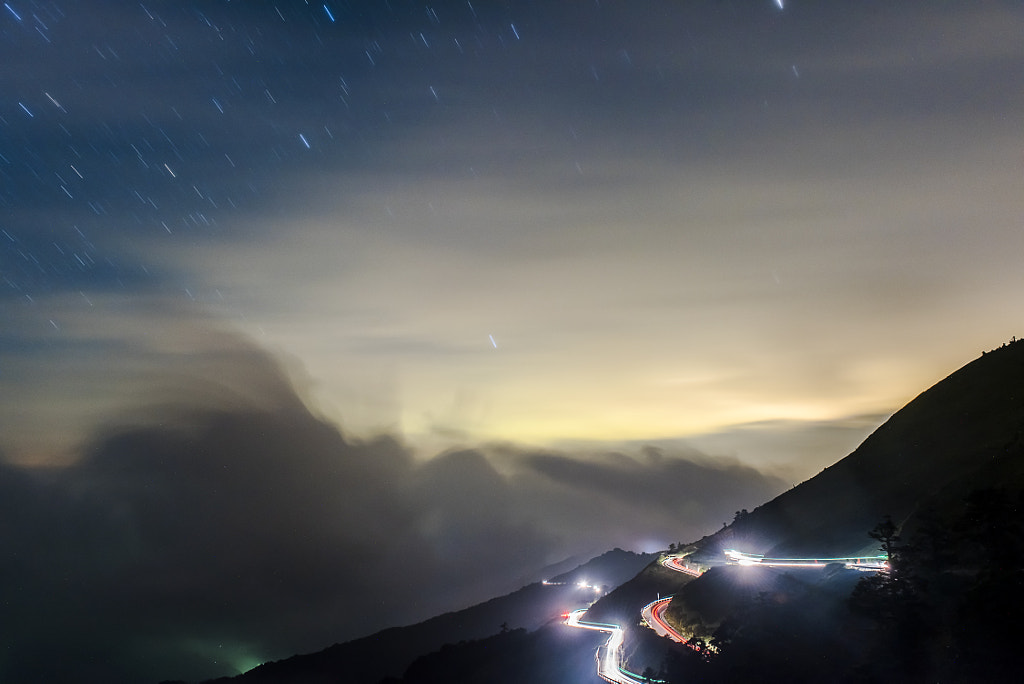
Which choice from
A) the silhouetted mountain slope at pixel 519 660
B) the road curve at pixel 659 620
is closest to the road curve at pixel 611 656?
the silhouetted mountain slope at pixel 519 660

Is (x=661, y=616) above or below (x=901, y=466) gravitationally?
below

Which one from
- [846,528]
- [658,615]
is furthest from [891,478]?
[658,615]

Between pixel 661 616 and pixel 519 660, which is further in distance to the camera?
pixel 519 660

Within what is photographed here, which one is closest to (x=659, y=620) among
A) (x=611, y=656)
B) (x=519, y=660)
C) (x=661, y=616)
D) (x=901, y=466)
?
(x=661, y=616)

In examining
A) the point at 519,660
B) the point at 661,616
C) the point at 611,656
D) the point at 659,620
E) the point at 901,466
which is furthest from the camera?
the point at 519,660

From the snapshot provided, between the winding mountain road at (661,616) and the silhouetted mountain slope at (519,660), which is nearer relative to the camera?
the winding mountain road at (661,616)

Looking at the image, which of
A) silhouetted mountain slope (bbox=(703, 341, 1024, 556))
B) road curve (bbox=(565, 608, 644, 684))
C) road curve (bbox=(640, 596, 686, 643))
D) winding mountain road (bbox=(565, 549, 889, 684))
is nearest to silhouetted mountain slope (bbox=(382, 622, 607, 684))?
road curve (bbox=(565, 608, 644, 684))

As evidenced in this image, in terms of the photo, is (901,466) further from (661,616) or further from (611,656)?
(611,656)

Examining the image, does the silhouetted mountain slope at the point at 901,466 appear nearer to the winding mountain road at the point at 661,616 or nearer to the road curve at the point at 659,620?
the winding mountain road at the point at 661,616

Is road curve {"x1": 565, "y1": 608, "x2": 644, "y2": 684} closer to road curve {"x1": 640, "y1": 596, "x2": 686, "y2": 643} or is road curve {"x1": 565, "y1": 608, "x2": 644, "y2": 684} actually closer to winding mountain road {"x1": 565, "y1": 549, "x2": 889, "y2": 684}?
winding mountain road {"x1": 565, "y1": 549, "x2": 889, "y2": 684}

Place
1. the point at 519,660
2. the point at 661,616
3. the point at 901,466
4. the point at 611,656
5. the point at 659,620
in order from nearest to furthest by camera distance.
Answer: the point at 611,656
the point at 659,620
the point at 661,616
the point at 901,466
the point at 519,660

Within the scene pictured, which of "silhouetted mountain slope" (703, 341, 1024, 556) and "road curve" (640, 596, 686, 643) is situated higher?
"silhouetted mountain slope" (703, 341, 1024, 556)

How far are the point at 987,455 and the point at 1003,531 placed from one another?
43.0 m

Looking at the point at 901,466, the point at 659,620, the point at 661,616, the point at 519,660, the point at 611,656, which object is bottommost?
the point at 611,656
